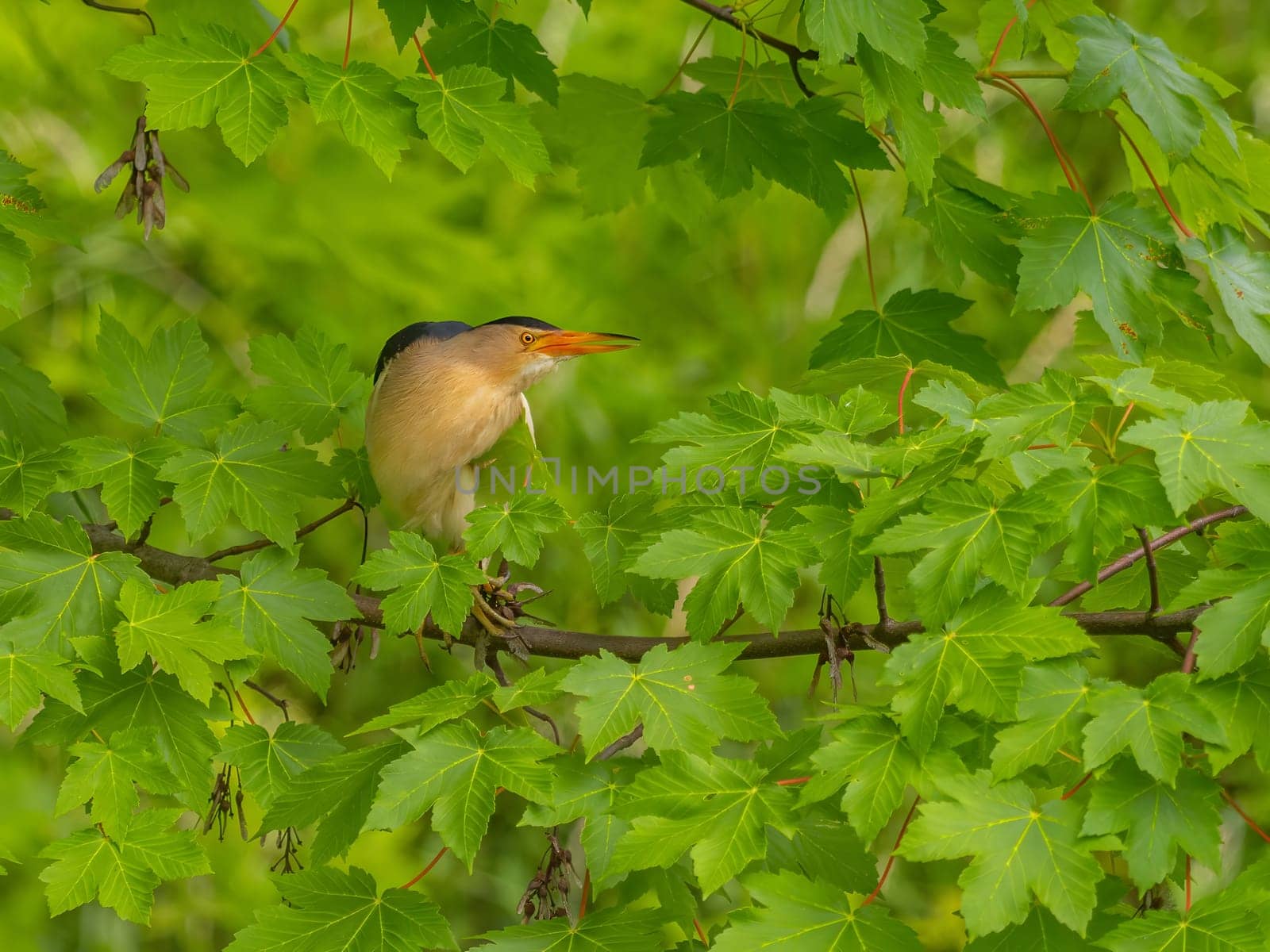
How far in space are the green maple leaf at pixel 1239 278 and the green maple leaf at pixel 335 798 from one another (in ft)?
3.90

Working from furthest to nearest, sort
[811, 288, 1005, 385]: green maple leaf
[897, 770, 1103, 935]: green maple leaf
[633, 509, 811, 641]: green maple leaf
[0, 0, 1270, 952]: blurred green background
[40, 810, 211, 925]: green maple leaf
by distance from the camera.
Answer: [0, 0, 1270, 952]: blurred green background → [811, 288, 1005, 385]: green maple leaf → [40, 810, 211, 925]: green maple leaf → [633, 509, 811, 641]: green maple leaf → [897, 770, 1103, 935]: green maple leaf

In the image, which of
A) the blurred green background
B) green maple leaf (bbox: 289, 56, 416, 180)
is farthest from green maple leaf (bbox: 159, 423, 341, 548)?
the blurred green background

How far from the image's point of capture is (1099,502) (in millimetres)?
1036

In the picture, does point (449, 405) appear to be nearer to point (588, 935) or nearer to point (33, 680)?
point (33, 680)

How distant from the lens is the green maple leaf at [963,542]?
1.03 meters

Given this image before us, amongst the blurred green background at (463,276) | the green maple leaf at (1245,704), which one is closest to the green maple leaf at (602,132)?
the blurred green background at (463,276)

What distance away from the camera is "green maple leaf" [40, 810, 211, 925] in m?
1.26

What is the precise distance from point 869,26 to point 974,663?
76cm

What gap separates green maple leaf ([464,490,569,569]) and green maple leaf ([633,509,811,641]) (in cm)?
24

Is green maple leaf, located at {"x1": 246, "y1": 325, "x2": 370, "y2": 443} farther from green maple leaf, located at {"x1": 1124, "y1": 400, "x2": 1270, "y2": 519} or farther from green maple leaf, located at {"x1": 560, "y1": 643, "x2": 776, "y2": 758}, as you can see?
green maple leaf, located at {"x1": 1124, "y1": 400, "x2": 1270, "y2": 519}

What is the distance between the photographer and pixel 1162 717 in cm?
96

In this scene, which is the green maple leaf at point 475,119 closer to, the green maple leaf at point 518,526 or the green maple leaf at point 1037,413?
the green maple leaf at point 518,526

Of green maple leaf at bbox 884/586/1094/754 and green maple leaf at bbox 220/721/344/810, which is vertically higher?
green maple leaf at bbox 884/586/1094/754

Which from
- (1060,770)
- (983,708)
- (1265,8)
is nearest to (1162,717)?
(983,708)
